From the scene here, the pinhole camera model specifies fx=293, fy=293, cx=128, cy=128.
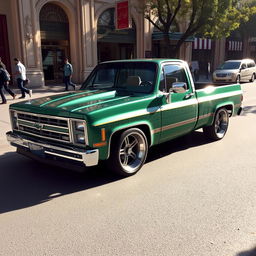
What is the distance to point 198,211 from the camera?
3.60 metres

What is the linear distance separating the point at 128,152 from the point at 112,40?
61.2 ft

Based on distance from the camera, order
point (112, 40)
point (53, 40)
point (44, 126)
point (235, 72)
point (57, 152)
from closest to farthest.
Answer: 1. point (57, 152)
2. point (44, 126)
3. point (53, 40)
4. point (235, 72)
5. point (112, 40)

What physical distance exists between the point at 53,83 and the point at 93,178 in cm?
1661

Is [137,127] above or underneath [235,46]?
underneath

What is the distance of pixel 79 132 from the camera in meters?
4.03

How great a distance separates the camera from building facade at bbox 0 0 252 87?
16906 mm

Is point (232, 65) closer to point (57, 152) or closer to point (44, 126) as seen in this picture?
Answer: point (44, 126)

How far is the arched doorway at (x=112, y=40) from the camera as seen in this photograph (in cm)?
2108

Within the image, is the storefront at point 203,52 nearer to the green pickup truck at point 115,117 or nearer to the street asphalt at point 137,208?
the green pickup truck at point 115,117

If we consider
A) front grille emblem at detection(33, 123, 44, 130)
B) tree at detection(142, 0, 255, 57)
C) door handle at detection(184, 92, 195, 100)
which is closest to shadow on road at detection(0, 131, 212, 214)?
front grille emblem at detection(33, 123, 44, 130)

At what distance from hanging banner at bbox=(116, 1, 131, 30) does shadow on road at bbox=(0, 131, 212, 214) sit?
49.7 feet

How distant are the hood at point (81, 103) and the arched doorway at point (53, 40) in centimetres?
1514

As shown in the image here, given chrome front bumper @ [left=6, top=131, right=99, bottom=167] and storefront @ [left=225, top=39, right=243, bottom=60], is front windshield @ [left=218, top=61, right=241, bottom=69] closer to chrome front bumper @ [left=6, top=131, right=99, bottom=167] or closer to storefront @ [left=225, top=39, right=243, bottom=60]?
storefront @ [left=225, top=39, right=243, bottom=60]

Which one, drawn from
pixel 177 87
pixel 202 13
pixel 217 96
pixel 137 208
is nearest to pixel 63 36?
pixel 202 13
